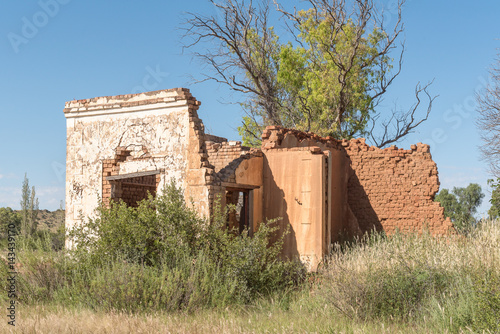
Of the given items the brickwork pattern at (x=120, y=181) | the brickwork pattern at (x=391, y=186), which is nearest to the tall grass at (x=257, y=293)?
the brickwork pattern at (x=120, y=181)

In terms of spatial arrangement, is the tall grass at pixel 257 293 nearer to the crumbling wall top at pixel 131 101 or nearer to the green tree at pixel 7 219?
the crumbling wall top at pixel 131 101

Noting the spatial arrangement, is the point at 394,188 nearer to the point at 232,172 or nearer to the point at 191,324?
the point at 232,172

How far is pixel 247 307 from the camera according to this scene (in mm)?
9133

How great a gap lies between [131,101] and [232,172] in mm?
2828

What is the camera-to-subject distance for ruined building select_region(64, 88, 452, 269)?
11773 mm

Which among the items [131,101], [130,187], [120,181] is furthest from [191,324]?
[130,187]

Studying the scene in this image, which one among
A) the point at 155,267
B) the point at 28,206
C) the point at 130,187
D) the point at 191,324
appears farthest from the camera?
the point at 28,206

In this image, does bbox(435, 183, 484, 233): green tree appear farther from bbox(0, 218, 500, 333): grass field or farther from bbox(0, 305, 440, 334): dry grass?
bbox(0, 305, 440, 334): dry grass

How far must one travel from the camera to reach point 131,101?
1261 cm

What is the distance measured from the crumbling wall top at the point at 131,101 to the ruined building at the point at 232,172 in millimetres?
23

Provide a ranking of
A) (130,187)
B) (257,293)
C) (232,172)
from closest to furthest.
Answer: (257,293) → (232,172) → (130,187)

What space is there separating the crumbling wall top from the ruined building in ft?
0.08

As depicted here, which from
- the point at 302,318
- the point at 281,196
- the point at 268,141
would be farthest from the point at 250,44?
the point at 302,318

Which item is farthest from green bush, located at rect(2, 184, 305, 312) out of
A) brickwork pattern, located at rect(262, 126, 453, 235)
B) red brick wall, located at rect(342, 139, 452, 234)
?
red brick wall, located at rect(342, 139, 452, 234)
